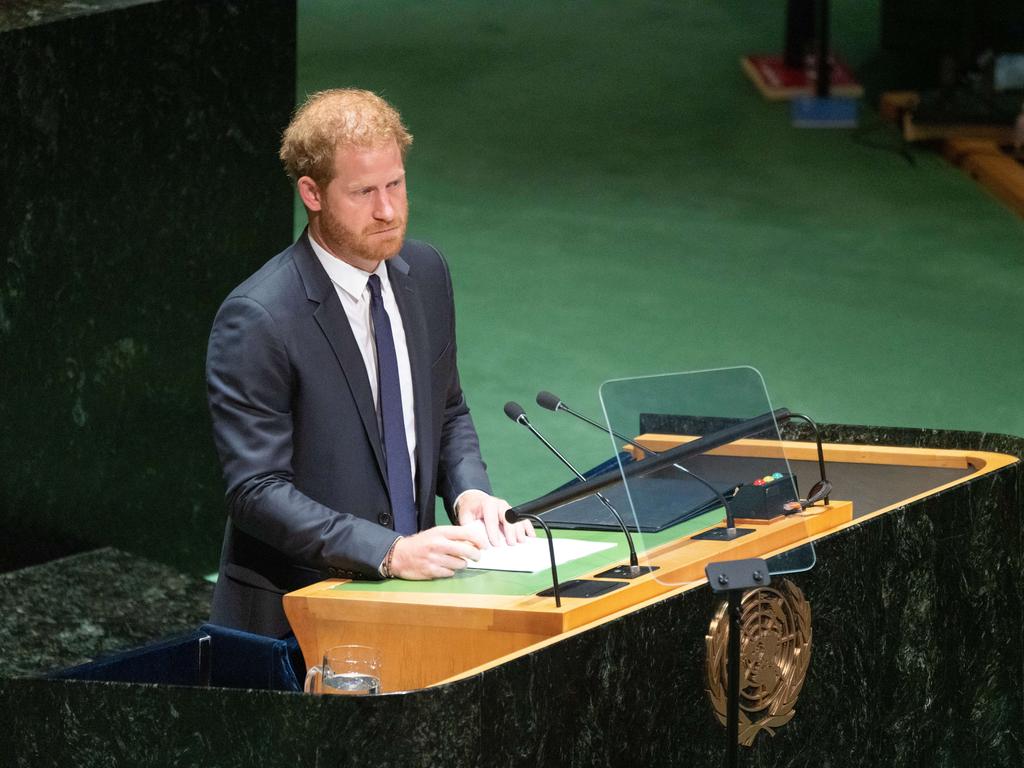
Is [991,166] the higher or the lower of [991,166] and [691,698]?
the lower

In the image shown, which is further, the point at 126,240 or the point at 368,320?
the point at 126,240

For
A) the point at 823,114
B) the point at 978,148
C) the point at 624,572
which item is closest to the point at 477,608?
the point at 624,572

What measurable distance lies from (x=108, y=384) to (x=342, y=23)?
7536 millimetres

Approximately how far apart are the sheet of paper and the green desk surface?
2 centimetres

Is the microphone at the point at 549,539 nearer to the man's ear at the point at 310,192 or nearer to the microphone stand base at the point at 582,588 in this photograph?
the microphone stand base at the point at 582,588

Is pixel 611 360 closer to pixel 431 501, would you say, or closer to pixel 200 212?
pixel 200 212

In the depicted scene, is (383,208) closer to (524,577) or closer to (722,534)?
(524,577)

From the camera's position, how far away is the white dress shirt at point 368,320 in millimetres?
3389

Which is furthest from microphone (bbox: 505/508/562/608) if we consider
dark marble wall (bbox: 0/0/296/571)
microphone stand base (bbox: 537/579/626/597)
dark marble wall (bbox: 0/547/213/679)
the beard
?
dark marble wall (bbox: 0/0/296/571)

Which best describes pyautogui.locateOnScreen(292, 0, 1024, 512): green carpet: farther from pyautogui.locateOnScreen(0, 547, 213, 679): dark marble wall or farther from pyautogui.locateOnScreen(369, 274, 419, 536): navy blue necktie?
pyautogui.locateOnScreen(369, 274, 419, 536): navy blue necktie

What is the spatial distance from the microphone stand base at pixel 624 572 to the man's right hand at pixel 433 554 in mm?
200

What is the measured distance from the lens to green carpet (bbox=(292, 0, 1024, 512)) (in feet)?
24.1

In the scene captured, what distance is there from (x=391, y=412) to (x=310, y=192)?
0.40 meters

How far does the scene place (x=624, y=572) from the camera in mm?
3133
